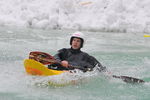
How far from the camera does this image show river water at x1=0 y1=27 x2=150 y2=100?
6.53 m

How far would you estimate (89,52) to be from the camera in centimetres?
1083

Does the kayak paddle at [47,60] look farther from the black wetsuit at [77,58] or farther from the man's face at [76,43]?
the man's face at [76,43]

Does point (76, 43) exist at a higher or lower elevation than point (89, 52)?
higher

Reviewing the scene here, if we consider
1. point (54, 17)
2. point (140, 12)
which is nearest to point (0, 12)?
point (54, 17)

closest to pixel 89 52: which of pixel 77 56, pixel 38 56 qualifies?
pixel 77 56

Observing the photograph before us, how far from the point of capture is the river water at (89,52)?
6531mm

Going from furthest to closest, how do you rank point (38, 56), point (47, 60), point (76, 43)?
point (76, 43)
point (38, 56)
point (47, 60)

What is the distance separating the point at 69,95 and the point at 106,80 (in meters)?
1.41

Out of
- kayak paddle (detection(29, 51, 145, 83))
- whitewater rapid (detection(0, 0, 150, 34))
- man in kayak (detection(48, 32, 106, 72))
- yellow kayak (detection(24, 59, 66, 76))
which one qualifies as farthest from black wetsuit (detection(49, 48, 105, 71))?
whitewater rapid (detection(0, 0, 150, 34))

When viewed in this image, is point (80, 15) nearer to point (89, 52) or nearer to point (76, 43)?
point (89, 52)

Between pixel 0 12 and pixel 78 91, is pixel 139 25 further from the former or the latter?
pixel 78 91

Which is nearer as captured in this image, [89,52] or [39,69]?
[39,69]

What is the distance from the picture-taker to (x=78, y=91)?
679cm

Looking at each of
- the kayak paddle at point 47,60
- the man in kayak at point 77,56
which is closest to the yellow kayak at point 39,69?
the kayak paddle at point 47,60
